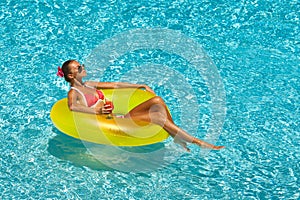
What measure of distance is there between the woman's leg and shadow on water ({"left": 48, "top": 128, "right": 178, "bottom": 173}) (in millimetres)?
310

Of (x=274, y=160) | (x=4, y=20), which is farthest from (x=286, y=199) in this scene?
(x=4, y=20)

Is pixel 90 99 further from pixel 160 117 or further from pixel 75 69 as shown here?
pixel 160 117

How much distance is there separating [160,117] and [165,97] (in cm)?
119

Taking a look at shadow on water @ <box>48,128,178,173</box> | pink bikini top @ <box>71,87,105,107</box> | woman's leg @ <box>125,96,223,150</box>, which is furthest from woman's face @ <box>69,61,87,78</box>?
shadow on water @ <box>48,128,178,173</box>

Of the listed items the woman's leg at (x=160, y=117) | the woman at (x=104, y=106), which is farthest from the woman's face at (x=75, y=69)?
the woman's leg at (x=160, y=117)

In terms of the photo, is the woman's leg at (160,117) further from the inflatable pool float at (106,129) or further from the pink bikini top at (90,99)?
the pink bikini top at (90,99)

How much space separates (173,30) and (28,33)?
1.75 metres

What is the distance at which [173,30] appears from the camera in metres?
7.64

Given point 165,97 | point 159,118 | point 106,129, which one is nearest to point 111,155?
point 106,129

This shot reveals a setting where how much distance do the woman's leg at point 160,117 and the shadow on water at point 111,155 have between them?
310mm

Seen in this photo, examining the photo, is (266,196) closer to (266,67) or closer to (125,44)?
(266,67)

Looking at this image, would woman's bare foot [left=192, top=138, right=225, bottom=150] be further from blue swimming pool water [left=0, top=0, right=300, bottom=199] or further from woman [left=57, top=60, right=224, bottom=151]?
blue swimming pool water [left=0, top=0, right=300, bottom=199]

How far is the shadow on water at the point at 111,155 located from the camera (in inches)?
218

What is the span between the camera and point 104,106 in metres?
5.34
